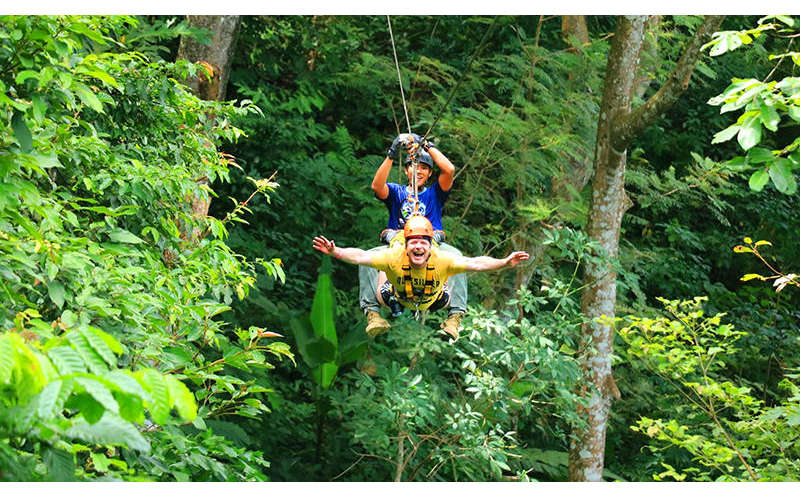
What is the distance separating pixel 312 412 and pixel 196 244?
303 cm

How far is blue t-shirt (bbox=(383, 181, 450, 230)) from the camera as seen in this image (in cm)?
407

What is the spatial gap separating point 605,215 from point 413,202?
2256 mm

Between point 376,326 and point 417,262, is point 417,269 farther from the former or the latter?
point 376,326

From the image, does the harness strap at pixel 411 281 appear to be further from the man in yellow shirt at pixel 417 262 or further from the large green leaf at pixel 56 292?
the large green leaf at pixel 56 292

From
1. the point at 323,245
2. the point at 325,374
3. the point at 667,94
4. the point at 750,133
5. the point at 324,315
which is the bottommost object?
the point at 325,374

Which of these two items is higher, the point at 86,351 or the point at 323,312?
the point at 86,351

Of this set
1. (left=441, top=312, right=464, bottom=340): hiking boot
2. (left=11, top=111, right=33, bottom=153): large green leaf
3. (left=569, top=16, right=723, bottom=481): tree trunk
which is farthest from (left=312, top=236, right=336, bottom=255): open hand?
(left=569, top=16, right=723, bottom=481): tree trunk

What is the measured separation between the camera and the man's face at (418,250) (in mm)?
3613

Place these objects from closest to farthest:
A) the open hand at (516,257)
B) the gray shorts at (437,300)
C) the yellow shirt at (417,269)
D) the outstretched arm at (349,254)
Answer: the open hand at (516,257) → the outstretched arm at (349,254) → the yellow shirt at (417,269) → the gray shorts at (437,300)

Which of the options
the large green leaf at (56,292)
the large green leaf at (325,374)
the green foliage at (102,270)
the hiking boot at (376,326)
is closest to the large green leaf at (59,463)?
the green foliage at (102,270)

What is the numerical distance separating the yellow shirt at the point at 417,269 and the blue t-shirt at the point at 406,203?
0.35 meters

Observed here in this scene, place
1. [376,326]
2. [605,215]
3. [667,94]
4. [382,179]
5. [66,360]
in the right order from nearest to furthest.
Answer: [66,360] → [382,179] → [376,326] → [667,94] → [605,215]

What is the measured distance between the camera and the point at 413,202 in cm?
392

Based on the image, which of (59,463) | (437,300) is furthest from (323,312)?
(59,463)
